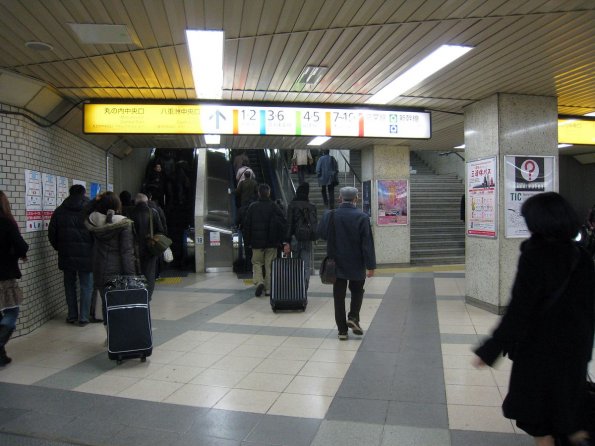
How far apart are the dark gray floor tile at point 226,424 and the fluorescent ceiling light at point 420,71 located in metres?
3.76

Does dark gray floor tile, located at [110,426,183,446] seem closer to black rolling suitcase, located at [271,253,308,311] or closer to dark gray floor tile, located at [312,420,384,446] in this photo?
dark gray floor tile, located at [312,420,384,446]

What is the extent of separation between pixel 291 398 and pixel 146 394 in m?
1.14

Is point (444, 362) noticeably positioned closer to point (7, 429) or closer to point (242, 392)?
point (242, 392)

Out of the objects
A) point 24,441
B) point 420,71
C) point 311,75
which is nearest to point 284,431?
point 24,441

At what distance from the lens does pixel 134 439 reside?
2955 mm

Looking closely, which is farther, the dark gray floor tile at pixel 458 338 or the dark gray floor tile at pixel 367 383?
the dark gray floor tile at pixel 458 338

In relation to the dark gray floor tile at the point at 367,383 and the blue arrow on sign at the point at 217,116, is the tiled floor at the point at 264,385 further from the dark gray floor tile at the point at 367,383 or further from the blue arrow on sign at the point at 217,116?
the blue arrow on sign at the point at 217,116

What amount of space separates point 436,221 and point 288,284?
23.9 feet

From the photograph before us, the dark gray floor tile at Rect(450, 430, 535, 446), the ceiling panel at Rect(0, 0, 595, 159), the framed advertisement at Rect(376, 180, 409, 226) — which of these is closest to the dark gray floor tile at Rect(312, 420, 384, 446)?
the dark gray floor tile at Rect(450, 430, 535, 446)

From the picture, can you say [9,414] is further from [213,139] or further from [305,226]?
[213,139]

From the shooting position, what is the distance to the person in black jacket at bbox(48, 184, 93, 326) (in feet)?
18.8

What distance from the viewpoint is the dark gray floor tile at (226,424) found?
3017 millimetres

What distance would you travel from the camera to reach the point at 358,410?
3.35 metres

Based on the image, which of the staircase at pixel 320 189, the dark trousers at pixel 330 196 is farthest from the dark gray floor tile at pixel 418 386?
the dark trousers at pixel 330 196
